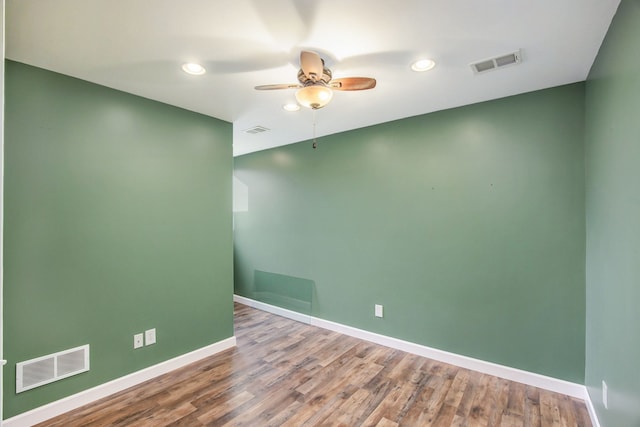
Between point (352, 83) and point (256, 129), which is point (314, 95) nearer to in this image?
point (352, 83)

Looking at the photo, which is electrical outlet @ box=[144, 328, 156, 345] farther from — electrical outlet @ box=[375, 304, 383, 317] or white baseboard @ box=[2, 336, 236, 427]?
electrical outlet @ box=[375, 304, 383, 317]

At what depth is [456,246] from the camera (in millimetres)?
3090

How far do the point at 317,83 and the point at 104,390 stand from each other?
290 cm

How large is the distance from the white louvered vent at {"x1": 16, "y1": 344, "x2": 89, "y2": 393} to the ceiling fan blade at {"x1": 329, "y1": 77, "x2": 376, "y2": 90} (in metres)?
2.75

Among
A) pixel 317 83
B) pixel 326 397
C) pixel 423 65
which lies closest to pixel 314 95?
pixel 317 83

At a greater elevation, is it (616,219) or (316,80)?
(316,80)

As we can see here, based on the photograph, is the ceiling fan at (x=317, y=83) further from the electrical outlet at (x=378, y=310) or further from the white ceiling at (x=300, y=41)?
the electrical outlet at (x=378, y=310)

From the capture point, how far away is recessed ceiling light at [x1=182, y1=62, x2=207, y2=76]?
2252mm

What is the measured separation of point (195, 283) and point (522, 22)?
3.32m

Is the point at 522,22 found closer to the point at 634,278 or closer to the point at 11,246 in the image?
the point at 634,278

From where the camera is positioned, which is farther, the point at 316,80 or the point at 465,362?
the point at 465,362

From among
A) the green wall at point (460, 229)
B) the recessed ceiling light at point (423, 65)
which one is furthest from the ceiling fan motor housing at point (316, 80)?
the green wall at point (460, 229)

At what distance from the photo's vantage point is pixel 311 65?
201 cm

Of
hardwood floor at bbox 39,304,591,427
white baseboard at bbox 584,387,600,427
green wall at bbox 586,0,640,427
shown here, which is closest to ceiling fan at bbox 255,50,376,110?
green wall at bbox 586,0,640,427
